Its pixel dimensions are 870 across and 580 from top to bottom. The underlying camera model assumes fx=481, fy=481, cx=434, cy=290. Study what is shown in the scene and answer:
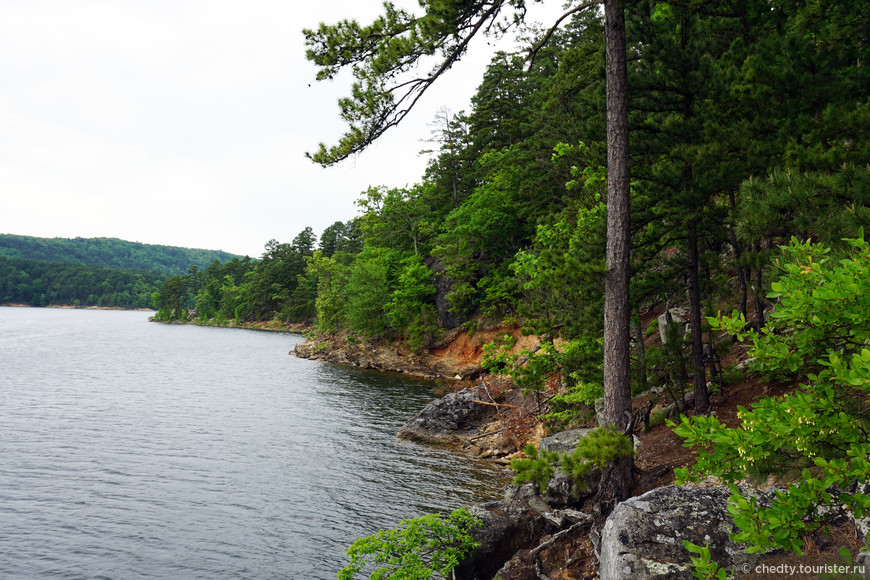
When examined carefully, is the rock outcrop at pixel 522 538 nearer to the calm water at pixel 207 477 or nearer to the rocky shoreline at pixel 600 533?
the rocky shoreline at pixel 600 533

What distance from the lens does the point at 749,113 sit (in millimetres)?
8648

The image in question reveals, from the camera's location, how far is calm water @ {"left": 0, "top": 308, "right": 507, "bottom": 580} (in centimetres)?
1100

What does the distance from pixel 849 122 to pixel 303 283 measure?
8642 cm

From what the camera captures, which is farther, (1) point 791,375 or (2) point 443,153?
(2) point 443,153

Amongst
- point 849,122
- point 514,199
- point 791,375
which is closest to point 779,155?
point 849,122

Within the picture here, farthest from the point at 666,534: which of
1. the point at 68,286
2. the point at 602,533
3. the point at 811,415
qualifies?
the point at 68,286

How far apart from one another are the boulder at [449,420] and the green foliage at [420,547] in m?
10.7

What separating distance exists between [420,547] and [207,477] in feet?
34.7

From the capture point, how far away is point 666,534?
5.86 metres

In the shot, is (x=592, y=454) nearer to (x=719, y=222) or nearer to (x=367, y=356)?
(x=719, y=222)

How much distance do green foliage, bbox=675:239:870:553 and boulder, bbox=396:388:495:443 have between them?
54.7 ft

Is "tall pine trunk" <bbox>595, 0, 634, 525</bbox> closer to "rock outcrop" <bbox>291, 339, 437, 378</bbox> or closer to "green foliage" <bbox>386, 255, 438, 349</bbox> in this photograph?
"rock outcrop" <bbox>291, 339, 437, 378</bbox>

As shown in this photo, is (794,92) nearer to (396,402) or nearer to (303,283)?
(396,402)

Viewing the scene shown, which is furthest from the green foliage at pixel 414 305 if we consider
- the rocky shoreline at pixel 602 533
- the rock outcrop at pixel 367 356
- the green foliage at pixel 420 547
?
the green foliage at pixel 420 547
